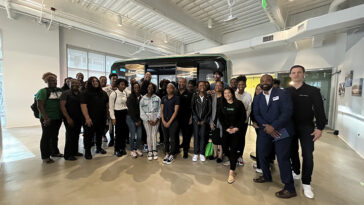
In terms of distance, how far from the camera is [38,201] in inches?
71.1

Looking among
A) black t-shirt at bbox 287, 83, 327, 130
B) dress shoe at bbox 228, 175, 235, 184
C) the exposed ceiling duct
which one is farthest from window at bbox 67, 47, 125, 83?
black t-shirt at bbox 287, 83, 327, 130

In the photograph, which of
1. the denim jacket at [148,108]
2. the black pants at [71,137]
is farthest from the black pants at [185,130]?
the black pants at [71,137]

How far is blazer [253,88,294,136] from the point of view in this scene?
1.81 meters

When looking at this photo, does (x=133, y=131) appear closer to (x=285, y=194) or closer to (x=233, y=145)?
(x=233, y=145)

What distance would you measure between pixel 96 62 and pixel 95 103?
19.1 feet

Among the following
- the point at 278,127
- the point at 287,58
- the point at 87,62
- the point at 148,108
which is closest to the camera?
the point at 278,127

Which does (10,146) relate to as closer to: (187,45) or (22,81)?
(22,81)

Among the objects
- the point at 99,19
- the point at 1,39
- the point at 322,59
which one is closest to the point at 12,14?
the point at 1,39

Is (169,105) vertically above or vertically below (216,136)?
above

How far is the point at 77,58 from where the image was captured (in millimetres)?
6961

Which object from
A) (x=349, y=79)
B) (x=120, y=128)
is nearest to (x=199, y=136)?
(x=120, y=128)

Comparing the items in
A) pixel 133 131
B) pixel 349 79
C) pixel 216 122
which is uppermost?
pixel 349 79

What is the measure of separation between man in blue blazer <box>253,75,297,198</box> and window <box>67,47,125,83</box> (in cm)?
785

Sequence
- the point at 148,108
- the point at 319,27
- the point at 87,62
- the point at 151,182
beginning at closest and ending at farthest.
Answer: the point at 151,182, the point at 148,108, the point at 319,27, the point at 87,62
